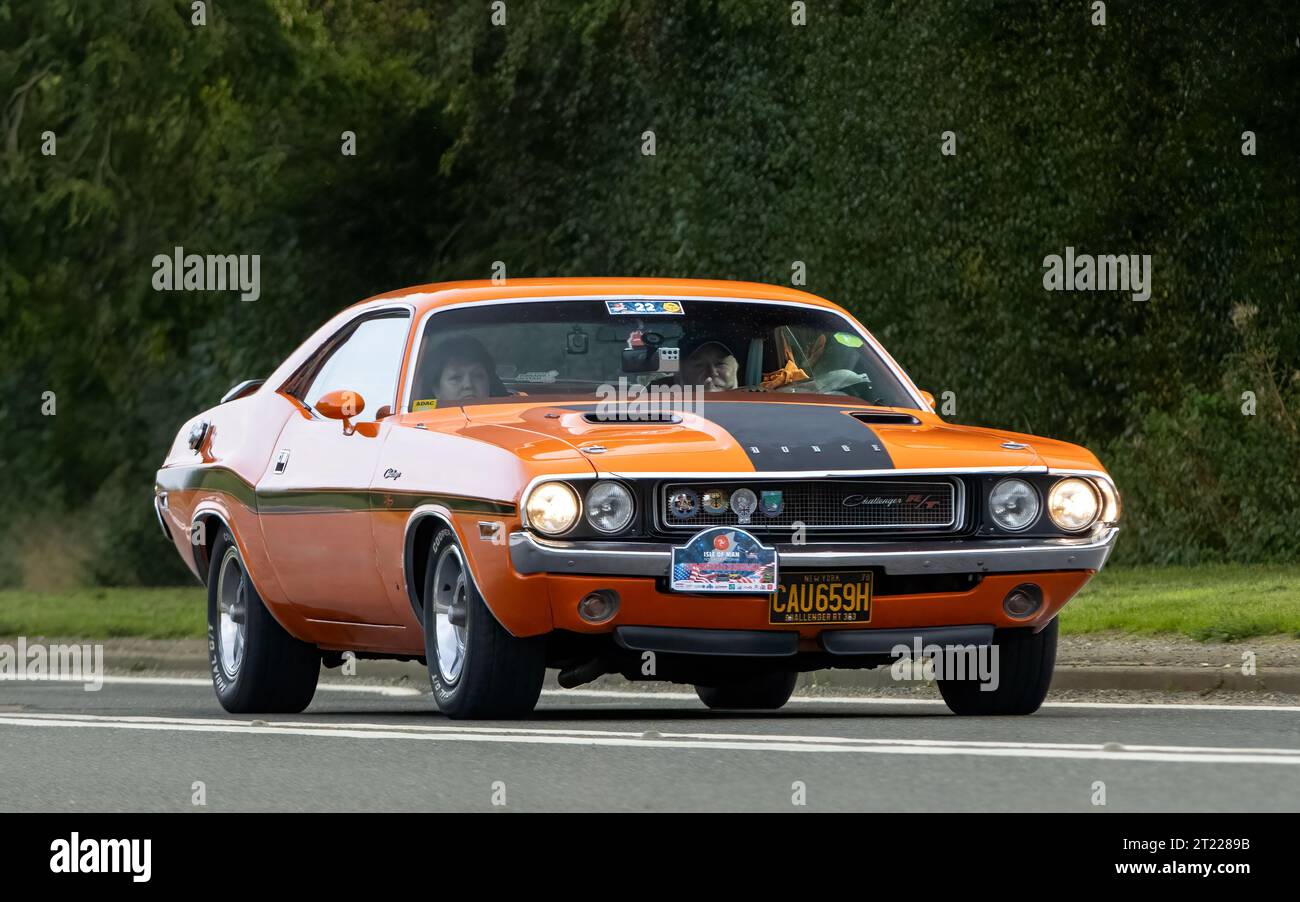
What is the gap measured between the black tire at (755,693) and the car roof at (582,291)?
6.32 ft

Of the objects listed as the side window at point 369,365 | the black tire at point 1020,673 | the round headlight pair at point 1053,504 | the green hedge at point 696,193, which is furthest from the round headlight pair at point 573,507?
the green hedge at point 696,193

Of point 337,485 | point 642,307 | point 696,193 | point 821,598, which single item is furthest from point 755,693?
point 696,193

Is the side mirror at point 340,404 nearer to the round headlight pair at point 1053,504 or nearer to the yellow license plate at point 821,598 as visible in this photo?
the yellow license plate at point 821,598

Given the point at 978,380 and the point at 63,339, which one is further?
the point at 63,339

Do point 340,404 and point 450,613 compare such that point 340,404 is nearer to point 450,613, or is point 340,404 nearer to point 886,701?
point 450,613

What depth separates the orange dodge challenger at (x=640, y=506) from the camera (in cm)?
1026

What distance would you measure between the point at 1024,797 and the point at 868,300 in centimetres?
1747

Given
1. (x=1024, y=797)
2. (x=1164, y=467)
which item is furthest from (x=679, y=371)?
(x=1164, y=467)

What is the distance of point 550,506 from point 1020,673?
2.28m

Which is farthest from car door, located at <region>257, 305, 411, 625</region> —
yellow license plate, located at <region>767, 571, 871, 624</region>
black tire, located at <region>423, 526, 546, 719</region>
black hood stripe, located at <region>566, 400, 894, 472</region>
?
yellow license plate, located at <region>767, 571, 871, 624</region>

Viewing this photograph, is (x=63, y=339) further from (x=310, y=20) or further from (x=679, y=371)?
(x=679, y=371)

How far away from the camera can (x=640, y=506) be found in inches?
403

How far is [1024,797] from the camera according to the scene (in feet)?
26.9

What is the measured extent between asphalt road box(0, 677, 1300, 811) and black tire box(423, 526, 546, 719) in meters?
0.10
